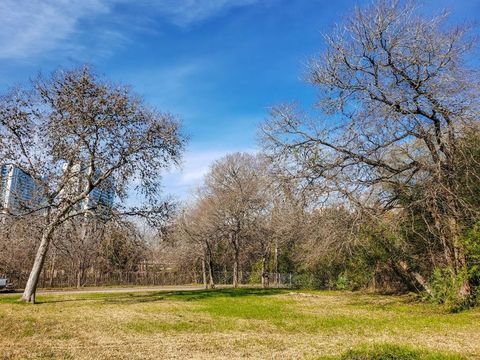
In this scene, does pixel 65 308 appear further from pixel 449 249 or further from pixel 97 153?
pixel 449 249

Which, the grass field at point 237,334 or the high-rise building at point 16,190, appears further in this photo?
the high-rise building at point 16,190

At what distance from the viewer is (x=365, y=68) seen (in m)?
14.8

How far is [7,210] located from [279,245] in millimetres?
23100

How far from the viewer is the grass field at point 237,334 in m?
6.91

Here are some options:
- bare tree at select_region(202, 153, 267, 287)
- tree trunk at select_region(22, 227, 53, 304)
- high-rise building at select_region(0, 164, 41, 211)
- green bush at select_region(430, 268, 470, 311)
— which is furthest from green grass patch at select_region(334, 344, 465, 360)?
bare tree at select_region(202, 153, 267, 287)

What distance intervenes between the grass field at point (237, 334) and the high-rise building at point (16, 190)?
547 cm

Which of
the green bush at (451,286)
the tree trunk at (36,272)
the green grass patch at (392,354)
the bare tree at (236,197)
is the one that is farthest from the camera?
the bare tree at (236,197)

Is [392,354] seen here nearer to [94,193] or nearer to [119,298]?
[94,193]

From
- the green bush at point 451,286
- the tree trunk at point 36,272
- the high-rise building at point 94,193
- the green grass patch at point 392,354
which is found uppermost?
the high-rise building at point 94,193

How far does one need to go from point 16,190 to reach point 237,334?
41.4 feet

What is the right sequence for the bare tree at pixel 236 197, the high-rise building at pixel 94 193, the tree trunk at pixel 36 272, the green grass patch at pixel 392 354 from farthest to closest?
the bare tree at pixel 236 197, the high-rise building at pixel 94 193, the tree trunk at pixel 36 272, the green grass patch at pixel 392 354

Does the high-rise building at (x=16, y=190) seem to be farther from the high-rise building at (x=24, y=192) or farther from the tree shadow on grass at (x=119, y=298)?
the tree shadow on grass at (x=119, y=298)

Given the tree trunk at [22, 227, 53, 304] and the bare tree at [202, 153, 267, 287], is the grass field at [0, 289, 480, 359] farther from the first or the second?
the bare tree at [202, 153, 267, 287]

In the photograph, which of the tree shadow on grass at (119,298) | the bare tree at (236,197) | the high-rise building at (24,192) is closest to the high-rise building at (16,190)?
the high-rise building at (24,192)
